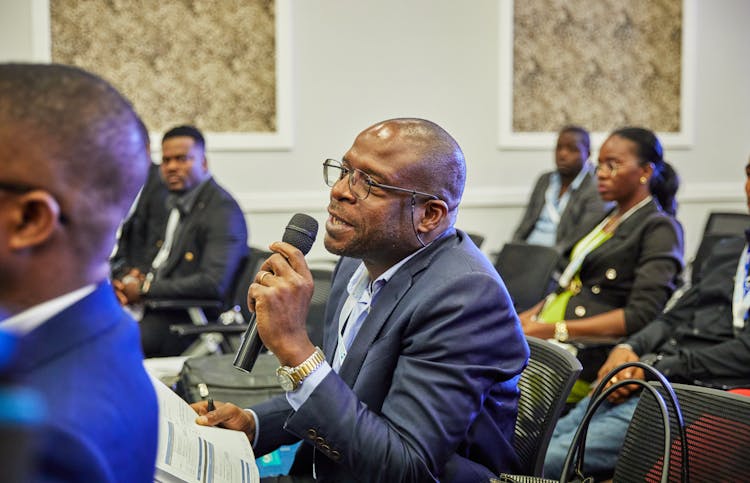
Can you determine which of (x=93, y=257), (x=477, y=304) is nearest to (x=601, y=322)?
(x=477, y=304)

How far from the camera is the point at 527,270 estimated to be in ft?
12.1

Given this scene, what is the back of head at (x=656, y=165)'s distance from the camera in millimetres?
3496

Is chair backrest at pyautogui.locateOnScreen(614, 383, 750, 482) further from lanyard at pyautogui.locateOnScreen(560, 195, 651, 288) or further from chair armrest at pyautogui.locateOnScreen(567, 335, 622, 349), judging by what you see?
lanyard at pyautogui.locateOnScreen(560, 195, 651, 288)

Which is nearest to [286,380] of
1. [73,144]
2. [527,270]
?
[73,144]

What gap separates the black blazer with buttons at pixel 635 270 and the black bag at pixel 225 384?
1.44 m

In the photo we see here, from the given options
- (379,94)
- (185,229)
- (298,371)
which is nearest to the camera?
(298,371)

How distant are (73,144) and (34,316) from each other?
0.54ft

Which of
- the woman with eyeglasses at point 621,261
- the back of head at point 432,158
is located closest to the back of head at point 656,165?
the woman with eyeglasses at point 621,261

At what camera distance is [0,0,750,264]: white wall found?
562 centimetres

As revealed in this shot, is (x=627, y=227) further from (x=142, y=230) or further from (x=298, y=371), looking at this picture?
(x=142, y=230)

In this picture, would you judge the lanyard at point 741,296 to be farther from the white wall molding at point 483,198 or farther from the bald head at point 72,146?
the white wall molding at point 483,198

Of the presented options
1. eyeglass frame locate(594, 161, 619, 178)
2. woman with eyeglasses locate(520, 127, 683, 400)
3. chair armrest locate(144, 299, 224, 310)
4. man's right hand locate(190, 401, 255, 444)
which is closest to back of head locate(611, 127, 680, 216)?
woman with eyeglasses locate(520, 127, 683, 400)

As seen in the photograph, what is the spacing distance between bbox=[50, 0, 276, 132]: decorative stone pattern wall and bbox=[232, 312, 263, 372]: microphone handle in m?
4.17

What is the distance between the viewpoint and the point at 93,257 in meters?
0.85
